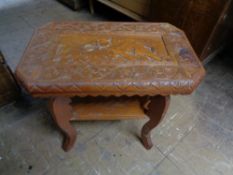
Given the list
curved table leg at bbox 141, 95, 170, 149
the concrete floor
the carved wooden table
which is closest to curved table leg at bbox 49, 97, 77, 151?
the carved wooden table

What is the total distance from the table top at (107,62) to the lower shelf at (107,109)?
11.1 inches

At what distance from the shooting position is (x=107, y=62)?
0.77m

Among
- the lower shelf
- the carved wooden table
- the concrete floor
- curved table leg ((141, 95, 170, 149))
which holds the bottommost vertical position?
the concrete floor

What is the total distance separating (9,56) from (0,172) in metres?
1.16

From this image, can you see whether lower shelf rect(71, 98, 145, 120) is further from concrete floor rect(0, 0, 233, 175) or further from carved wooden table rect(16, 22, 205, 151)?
concrete floor rect(0, 0, 233, 175)

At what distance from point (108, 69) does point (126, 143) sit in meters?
0.63

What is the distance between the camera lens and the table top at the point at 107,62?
0.69 metres

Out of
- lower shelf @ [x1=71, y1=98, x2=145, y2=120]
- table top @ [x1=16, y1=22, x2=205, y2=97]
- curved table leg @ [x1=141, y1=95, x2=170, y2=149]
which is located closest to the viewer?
table top @ [x1=16, y1=22, x2=205, y2=97]

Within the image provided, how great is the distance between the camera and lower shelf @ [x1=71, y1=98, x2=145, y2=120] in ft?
3.15

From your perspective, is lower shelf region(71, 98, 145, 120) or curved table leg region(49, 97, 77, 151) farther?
lower shelf region(71, 98, 145, 120)

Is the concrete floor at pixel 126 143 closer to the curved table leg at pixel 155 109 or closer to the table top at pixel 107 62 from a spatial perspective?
the curved table leg at pixel 155 109

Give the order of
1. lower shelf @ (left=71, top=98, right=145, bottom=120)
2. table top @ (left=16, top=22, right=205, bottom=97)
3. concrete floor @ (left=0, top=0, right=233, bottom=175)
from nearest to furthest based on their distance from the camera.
→ table top @ (left=16, top=22, right=205, bottom=97) < lower shelf @ (left=71, top=98, right=145, bottom=120) < concrete floor @ (left=0, top=0, right=233, bottom=175)

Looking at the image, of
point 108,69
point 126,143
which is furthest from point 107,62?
point 126,143

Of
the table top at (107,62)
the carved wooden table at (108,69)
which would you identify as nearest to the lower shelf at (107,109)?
the carved wooden table at (108,69)
